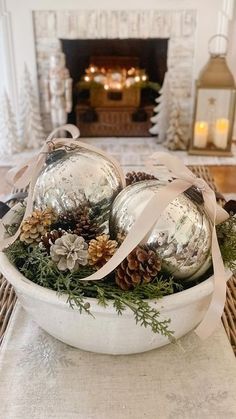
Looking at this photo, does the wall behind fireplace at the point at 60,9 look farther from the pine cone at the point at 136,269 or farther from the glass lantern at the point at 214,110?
the pine cone at the point at 136,269

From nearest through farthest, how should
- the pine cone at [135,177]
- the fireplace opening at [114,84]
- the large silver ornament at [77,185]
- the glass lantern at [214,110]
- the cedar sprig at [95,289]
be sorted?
1. the cedar sprig at [95,289]
2. the large silver ornament at [77,185]
3. the pine cone at [135,177]
4. the glass lantern at [214,110]
5. the fireplace opening at [114,84]

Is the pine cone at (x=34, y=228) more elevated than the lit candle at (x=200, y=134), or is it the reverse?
the pine cone at (x=34, y=228)

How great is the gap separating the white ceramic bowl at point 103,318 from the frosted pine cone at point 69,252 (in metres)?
0.04

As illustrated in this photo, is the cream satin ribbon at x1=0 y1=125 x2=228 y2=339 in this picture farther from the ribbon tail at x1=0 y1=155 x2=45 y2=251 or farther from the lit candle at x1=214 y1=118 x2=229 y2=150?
the lit candle at x1=214 y1=118 x2=229 y2=150

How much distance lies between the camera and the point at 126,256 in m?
0.55

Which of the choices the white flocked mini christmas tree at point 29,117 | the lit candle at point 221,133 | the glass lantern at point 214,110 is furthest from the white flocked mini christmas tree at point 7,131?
the lit candle at point 221,133

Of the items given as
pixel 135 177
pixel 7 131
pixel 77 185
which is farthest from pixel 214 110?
pixel 77 185

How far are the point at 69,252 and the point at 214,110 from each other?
1.79 metres

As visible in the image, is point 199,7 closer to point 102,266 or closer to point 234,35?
point 234,35

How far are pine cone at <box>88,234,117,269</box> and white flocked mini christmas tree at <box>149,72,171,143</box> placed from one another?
177cm

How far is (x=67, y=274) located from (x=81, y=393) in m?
0.15

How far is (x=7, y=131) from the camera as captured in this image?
2.19 metres

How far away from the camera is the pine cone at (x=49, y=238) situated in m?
0.61

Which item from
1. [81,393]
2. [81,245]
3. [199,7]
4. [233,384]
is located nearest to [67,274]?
[81,245]
